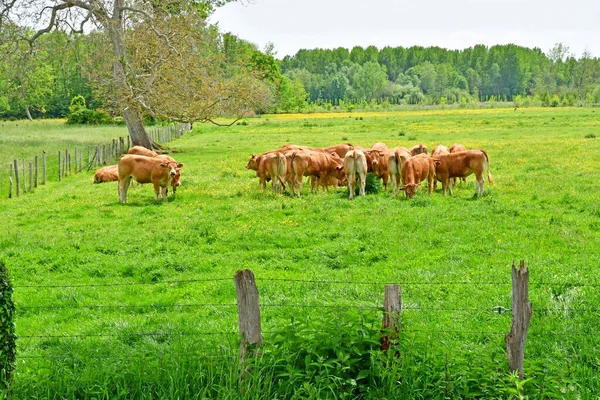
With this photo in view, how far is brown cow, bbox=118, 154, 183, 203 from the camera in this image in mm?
18859

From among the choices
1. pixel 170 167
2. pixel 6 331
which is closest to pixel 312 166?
pixel 170 167

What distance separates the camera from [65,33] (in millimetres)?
34469

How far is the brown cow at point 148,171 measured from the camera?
61.9 feet

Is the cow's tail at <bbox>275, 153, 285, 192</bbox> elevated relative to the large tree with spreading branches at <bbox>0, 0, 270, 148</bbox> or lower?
lower

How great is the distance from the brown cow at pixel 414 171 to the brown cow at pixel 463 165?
317mm

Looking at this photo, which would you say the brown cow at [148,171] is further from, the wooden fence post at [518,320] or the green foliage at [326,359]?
the wooden fence post at [518,320]

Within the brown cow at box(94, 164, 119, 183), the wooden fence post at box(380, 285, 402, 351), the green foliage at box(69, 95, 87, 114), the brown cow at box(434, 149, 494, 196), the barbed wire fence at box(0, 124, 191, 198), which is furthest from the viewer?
the green foliage at box(69, 95, 87, 114)

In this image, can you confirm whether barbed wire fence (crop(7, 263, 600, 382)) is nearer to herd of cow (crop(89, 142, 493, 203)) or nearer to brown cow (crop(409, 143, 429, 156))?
herd of cow (crop(89, 142, 493, 203))

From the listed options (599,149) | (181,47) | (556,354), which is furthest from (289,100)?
(556,354)

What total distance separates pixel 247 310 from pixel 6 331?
86.5 inches

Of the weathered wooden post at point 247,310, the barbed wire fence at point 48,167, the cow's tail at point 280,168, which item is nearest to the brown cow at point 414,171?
the cow's tail at point 280,168

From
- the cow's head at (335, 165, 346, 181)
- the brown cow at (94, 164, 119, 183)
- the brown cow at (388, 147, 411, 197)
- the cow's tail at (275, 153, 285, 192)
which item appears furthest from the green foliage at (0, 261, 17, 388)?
the brown cow at (94, 164, 119, 183)

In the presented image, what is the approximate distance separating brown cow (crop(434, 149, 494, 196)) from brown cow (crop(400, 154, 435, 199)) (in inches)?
12.5

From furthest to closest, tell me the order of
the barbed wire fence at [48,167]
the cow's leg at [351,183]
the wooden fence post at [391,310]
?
the barbed wire fence at [48,167]
the cow's leg at [351,183]
the wooden fence post at [391,310]
